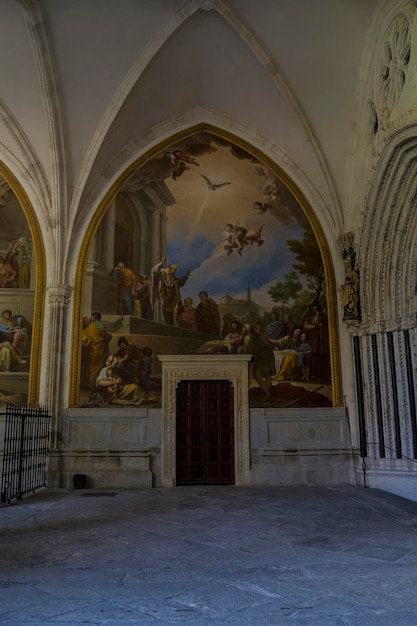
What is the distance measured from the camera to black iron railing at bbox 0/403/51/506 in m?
9.60

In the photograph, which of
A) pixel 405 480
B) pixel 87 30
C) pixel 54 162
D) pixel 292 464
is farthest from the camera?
pixel 54 162

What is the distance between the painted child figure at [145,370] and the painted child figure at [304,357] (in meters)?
3.30

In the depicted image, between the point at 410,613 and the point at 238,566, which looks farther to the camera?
the point at 238,566

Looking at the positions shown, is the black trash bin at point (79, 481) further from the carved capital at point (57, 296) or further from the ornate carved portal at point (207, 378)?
the carved capital at point (57, 296)

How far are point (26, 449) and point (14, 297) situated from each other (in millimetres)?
3531

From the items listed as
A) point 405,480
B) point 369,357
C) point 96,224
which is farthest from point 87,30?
point 405,480

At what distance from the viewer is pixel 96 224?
12562mm

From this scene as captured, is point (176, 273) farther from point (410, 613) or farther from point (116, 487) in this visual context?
point (410, 613)

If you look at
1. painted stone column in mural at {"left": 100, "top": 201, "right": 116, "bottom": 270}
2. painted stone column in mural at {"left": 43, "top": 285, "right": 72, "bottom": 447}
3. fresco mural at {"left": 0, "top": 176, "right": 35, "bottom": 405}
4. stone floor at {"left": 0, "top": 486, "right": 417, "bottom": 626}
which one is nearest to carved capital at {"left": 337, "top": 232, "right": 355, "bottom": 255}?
painted stone column in mural at {"left": 100, "top": 201, "right": 116, "bottom": 270}

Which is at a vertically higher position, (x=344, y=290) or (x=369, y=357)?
(x=344, y=290)

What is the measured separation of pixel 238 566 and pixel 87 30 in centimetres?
1016

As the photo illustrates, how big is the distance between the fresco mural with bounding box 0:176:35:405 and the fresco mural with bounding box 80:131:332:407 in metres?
1.31

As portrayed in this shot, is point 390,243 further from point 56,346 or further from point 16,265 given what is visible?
point 16,265

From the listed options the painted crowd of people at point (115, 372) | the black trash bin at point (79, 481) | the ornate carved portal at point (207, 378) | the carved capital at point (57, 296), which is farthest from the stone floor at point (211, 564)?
the carved capital at point (57, 296)
